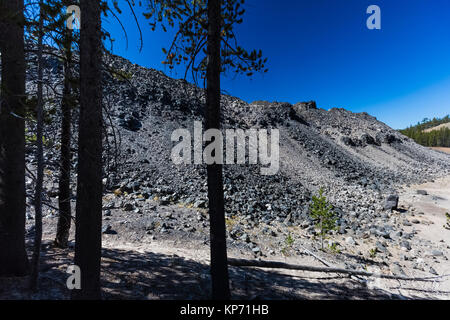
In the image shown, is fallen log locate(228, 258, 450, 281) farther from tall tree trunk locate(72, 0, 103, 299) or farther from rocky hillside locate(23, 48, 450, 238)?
tall tree trunk locate(72, 0, 103, 299)

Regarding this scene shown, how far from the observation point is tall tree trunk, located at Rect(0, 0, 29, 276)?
3.16m

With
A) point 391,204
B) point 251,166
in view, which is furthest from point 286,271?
point 391,204

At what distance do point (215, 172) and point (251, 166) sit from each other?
13.1 metres

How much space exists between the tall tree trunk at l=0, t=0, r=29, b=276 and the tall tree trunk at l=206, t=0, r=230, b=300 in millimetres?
2842

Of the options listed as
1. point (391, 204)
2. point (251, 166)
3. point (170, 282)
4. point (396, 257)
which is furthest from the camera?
point (251, 166)

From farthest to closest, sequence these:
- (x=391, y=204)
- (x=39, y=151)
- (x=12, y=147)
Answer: (x=391, y=204) → (x=12, y=147) → (x=39, y=151)

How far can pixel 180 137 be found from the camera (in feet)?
54.4

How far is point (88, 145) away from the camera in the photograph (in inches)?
109

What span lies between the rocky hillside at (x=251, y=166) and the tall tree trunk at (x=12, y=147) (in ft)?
1.51

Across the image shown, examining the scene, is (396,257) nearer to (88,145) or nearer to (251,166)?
(251,166)

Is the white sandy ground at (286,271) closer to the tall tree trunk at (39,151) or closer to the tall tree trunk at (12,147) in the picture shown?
the tall tree trunk at (12,147)
